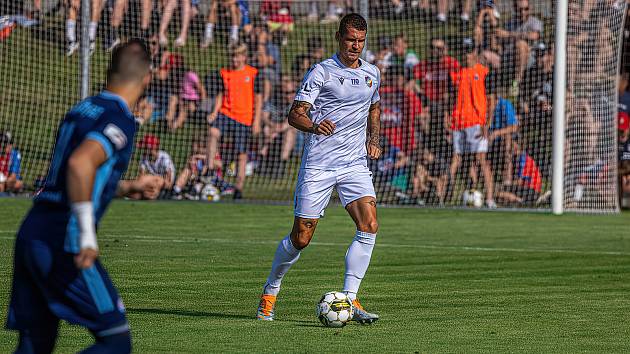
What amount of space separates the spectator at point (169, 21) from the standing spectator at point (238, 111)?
1320 mm

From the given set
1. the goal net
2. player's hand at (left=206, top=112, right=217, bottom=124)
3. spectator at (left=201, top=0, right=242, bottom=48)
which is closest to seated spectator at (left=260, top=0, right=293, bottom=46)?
the goal net

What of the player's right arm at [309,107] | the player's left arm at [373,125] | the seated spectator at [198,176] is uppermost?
the player's right arm at [309,107]

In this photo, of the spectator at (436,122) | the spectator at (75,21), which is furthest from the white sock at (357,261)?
the spectator at (75,21)

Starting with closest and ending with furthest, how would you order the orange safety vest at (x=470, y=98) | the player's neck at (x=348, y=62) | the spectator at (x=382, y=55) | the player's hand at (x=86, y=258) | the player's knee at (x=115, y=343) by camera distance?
the player's hand at (x=86, y=258) → the player's knee at (x=115, y=343) → the player's neck at (x=348, y=62) → the orange safety vest at (x=470, y=98) → the spectator at (x=382, y=55)

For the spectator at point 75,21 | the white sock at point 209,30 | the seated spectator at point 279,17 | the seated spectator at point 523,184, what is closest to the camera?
the seated spectator at point 523,184

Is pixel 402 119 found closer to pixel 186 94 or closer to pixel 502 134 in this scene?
pixel 502 134

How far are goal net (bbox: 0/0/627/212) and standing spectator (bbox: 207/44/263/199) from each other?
26 millimetres

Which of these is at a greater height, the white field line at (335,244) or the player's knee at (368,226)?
the player's knee at (368,226)

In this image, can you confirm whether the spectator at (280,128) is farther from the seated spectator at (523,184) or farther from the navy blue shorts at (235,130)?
the seated spectator at (523,184)

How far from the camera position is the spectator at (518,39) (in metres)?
23.5

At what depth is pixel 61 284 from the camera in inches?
227

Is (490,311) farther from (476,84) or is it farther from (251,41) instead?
(251,41)

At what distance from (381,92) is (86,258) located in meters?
18.9

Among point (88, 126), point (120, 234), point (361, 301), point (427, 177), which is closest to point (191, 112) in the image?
point (427, 177)
